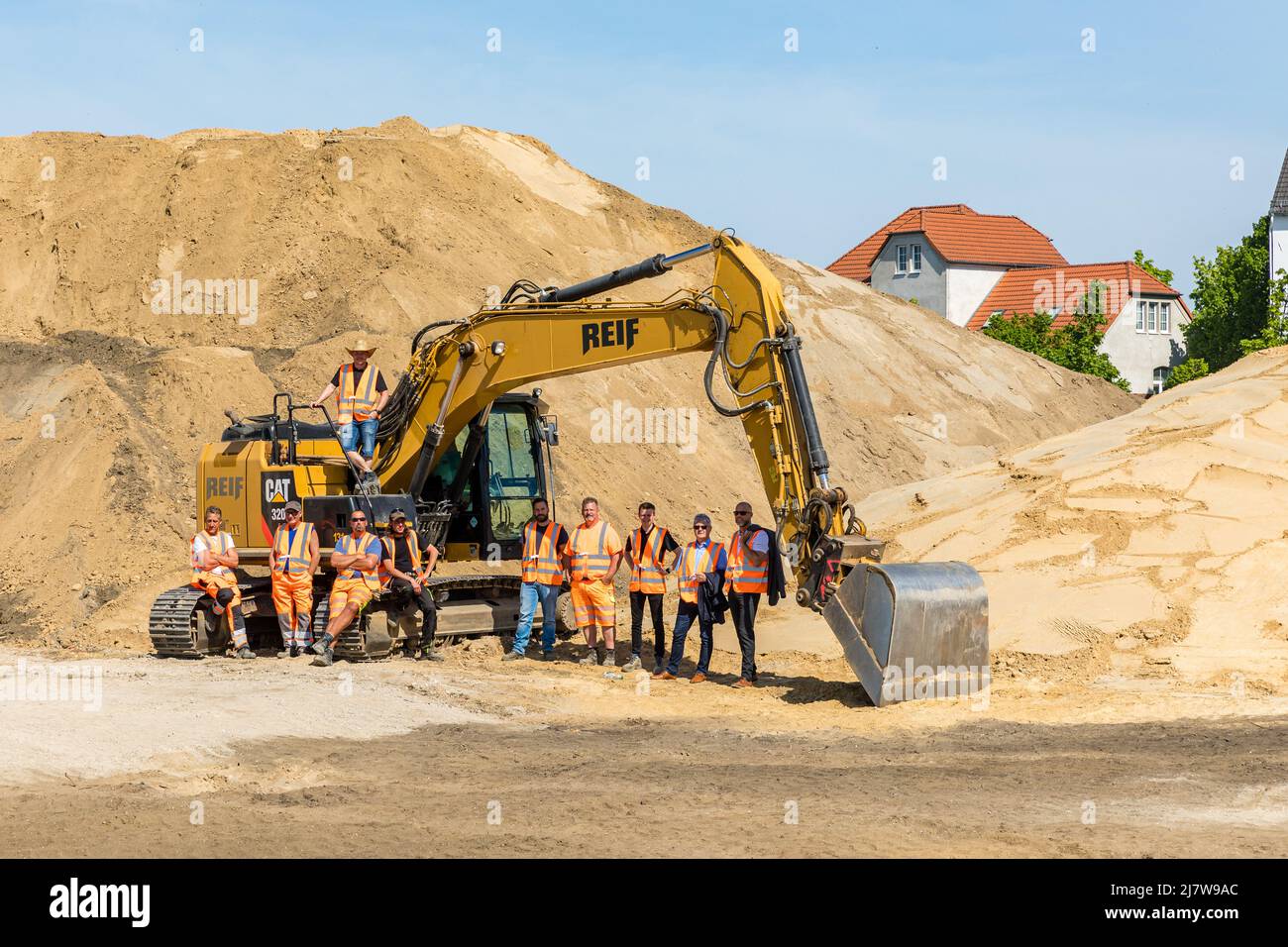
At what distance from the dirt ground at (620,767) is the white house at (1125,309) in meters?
42.6

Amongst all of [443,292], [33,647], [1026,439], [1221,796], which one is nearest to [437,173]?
[443,292]

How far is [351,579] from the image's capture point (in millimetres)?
13781

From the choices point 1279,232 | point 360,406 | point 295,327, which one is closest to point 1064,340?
point 1279,232

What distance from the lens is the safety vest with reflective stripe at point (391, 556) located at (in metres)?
14.0

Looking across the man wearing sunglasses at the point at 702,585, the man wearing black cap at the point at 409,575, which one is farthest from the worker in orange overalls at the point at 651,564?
the man wearing black cap at the point at 409,575

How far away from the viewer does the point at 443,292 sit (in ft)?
91.7

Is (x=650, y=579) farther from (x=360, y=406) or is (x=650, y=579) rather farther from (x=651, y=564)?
(x=360, y=406)

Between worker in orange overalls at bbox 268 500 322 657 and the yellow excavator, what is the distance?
0.68 feet

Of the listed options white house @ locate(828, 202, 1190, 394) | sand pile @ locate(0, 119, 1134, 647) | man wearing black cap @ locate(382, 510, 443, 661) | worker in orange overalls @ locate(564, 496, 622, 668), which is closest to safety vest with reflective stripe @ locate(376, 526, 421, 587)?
man wearing black cap @ locate(382, 510, 443, 661)

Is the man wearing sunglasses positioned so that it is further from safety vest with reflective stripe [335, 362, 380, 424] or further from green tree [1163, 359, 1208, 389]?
green tree [1163, 359, 1208, 389]

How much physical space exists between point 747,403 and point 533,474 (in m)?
4.03

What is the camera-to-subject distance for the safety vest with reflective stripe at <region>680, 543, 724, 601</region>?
1312 centimetres

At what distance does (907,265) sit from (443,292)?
33.5 metres

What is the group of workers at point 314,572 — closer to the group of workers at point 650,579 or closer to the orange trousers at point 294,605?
the orange trousers at point 294,605
